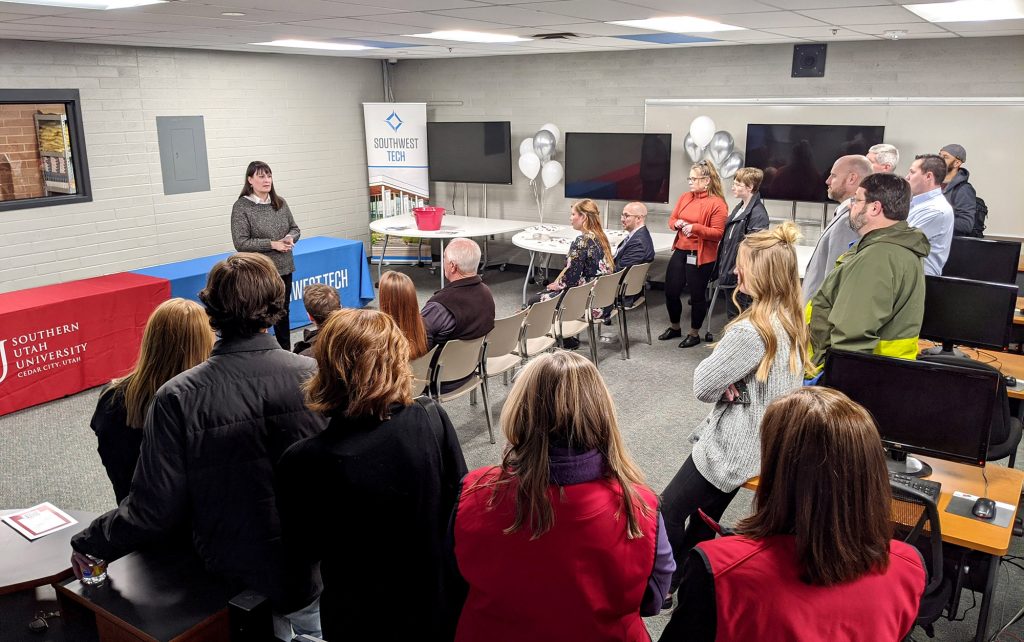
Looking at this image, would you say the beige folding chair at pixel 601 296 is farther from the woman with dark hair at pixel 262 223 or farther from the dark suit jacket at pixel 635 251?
the woman with dark hair at pixel 262 223

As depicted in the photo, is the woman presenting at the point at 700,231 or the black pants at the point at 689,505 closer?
the black pants at the point at 689,505

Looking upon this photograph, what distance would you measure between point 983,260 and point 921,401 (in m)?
2.51

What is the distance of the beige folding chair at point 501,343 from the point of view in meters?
4.59

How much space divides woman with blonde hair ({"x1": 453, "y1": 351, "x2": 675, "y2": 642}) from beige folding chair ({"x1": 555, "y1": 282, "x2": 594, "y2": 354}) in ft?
12.5

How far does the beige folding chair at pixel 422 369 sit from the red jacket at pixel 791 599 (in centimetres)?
283

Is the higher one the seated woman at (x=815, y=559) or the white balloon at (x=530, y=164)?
the white balloon at (x=530, y=164)

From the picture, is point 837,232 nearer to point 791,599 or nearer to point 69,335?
point 791,599

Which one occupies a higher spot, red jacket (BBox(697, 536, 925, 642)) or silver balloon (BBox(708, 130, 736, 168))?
silver balloon (BBox(708, 130, 736, 168))

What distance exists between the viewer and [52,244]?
6.66 m

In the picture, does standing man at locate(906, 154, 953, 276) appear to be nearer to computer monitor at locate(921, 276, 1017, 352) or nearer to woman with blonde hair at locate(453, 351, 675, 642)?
computer monitor at locate(921, 276, 1017, 352)

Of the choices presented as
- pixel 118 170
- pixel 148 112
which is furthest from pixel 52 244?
pixel 148 112

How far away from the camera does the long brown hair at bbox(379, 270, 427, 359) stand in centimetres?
378

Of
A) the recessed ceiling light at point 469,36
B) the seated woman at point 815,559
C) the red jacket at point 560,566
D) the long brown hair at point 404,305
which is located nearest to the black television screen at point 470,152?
the recessed ceiling light at point 469,36

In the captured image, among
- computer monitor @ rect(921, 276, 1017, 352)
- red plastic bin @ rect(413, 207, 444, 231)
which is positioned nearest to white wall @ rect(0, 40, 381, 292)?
red plastic bin @ rect(413, 207, 444, 231)
